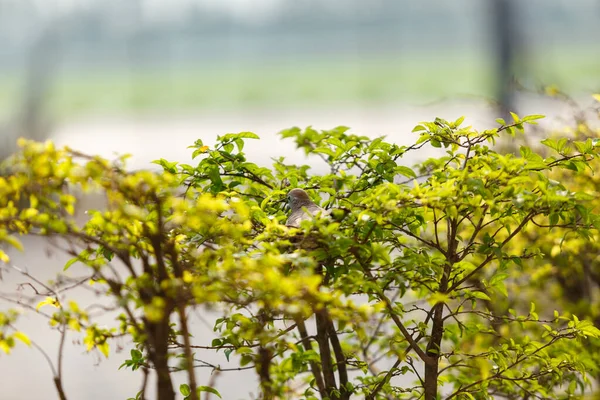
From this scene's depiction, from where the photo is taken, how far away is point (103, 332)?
43.8 inches

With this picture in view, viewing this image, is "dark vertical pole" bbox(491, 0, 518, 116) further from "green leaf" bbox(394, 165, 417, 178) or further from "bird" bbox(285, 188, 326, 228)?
"bird" bbox(285, 188, 326, 228)

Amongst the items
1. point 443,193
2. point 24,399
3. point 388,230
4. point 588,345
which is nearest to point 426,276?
point 388,230

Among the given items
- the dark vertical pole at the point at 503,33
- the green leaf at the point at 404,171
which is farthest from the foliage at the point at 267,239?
the dark vertical pole at the point at 503,33

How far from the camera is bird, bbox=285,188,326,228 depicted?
119cm

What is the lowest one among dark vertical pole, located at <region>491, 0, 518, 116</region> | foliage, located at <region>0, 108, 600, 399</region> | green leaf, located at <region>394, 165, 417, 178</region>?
foliage, located at <region>0, 108, 600, 399</region>

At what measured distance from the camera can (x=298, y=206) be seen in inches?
48.8

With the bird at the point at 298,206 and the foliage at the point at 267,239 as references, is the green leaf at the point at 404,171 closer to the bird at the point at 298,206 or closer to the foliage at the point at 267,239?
the foliage at the point at 267,239

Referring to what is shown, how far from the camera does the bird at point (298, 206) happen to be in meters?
1.19

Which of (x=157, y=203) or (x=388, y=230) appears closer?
(x=157, y=203)

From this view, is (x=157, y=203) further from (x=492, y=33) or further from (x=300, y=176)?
(x=492, y=33)

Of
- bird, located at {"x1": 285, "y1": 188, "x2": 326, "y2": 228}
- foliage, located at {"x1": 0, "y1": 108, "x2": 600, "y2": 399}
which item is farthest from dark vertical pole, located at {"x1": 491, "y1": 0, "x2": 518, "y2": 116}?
bird, located at {"x1": 285, "y1": 188, "x2": 326, "y2": 228}

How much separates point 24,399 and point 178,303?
2.76 meters

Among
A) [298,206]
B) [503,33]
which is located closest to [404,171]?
[298,206]

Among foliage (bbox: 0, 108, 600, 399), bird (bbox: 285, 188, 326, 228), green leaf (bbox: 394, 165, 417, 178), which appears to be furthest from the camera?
green leaf (bbox: 394, 165, 417, 178)
